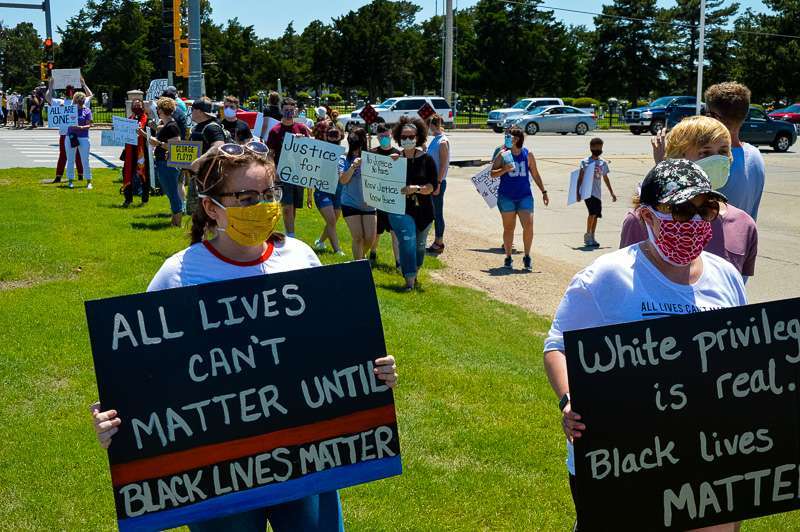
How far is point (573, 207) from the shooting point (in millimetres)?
18500

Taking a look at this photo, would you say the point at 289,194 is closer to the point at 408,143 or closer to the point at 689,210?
the point at 408,143

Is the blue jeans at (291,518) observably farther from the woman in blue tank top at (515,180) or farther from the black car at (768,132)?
the black car at (768,132)

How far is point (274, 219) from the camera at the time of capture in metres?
Answer: 3.19

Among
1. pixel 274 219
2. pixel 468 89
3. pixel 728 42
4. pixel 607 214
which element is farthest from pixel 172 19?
pixel 728 42

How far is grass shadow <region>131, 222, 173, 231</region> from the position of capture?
13.3 m

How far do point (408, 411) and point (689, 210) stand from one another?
3.22 meters

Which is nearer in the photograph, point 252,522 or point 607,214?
point 252,522

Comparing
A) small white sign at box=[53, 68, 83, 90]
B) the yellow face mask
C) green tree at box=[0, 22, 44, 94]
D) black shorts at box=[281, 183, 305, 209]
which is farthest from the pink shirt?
green tree at box=[0, 22, 44, 94]

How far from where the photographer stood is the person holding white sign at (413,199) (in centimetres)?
977

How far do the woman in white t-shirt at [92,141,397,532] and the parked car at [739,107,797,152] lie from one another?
35.0m

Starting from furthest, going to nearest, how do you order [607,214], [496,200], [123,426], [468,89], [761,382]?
1. [468,89]
2. [607,214]
3. [496,200]
4. [761,382]
5. [123,426]

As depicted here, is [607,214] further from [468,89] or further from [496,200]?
[468,89]

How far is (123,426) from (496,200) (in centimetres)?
985

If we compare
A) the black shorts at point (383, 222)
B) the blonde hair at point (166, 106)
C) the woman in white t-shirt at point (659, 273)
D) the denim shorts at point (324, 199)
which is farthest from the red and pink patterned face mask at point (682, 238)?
the blonde hair at point (166, 106)
